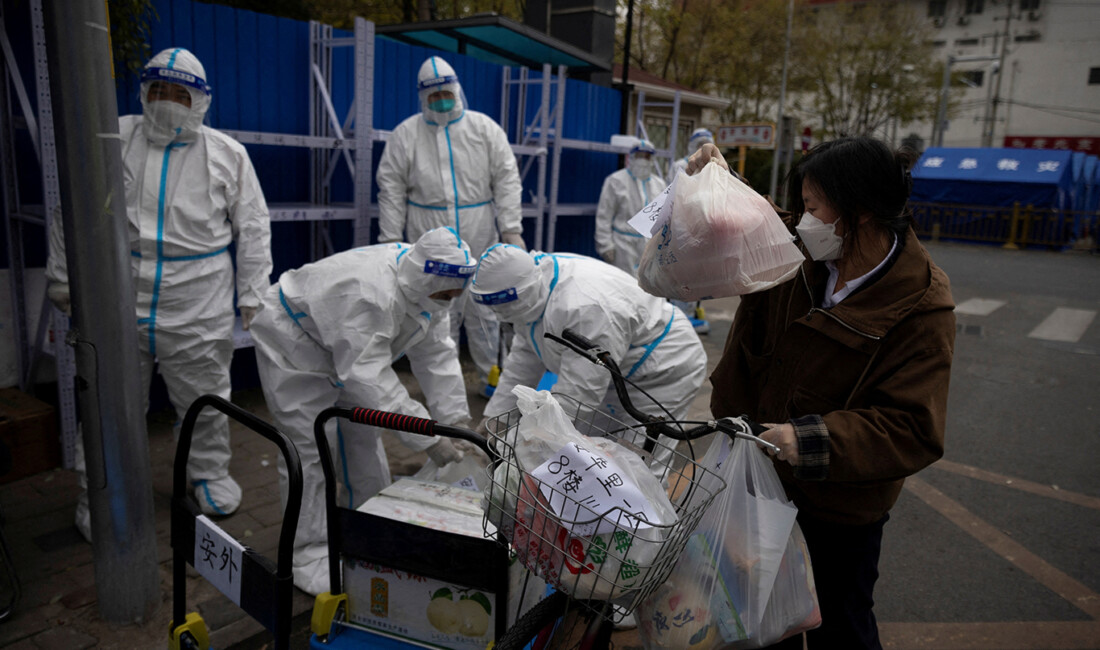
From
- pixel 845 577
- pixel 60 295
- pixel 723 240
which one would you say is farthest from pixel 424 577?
pixel 60 295

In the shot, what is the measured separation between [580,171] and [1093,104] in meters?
36.9

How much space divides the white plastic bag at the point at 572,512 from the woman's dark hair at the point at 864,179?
856 mm

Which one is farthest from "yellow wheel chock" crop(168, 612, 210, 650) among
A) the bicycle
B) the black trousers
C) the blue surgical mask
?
the blue surgical mask

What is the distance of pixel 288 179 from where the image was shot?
5.77 metres

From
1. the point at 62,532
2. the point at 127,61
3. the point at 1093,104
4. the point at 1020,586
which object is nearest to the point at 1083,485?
the point at 1020,586

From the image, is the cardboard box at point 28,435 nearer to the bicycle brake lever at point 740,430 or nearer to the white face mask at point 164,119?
the white face mask at point 164,119

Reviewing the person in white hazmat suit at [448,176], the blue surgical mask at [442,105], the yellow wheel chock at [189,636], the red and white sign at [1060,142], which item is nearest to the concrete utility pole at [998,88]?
the red and white sign at [1060,142]

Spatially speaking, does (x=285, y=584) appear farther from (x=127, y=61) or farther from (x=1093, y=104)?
(x=1093, y=104)

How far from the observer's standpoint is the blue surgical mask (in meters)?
5.46

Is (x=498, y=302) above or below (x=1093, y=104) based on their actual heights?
below

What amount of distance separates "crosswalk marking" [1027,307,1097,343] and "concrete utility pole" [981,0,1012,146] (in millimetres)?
26013

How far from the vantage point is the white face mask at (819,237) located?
1880 millimetres

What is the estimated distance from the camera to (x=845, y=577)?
2.10m

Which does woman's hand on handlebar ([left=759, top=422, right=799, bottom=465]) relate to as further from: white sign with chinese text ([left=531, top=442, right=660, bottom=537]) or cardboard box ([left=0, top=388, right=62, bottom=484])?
cardboard box ([left=0, top=388, right=62, bottom=484])
